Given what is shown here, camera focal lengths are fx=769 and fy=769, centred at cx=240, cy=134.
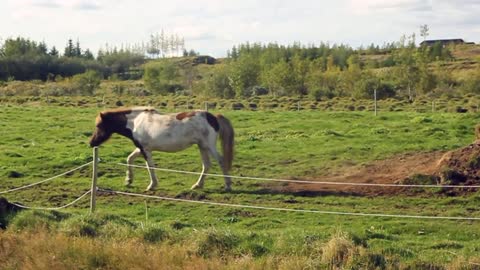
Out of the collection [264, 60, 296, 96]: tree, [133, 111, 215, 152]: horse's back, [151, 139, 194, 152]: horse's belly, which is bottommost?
[151, 139, 194, 152]: horse's belly

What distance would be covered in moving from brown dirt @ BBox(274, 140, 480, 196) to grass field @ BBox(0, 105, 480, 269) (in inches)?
14.6

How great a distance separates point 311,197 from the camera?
15.0 m

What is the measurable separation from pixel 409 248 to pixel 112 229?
4.16 meters

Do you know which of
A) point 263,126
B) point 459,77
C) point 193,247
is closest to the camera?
point 193,247

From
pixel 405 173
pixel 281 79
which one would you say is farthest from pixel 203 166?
pixel 281 79

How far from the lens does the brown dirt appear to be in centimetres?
1510

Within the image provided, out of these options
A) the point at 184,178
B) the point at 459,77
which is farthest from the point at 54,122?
the point at 459,77

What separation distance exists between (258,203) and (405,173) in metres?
3.52

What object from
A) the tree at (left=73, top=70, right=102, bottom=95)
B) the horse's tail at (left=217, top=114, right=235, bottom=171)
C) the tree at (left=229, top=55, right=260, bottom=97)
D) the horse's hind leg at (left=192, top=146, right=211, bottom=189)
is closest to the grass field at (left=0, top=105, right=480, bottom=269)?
the horse's hind leg at (left=192, top=146, right=211, bottom=189)

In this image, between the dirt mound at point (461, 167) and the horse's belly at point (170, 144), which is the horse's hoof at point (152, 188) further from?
the dirt mound at point (461, 167)

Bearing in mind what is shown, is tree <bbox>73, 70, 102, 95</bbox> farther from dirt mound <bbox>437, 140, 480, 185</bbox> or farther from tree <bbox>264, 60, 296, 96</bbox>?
dirt mound <bbox>437, 140, 480, 185</bbox>

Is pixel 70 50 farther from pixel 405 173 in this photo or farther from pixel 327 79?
pixel 405 173

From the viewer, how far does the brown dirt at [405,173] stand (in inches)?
595

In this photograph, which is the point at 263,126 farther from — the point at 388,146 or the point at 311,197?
the point at 311,197
